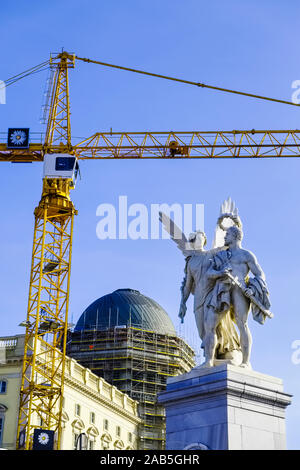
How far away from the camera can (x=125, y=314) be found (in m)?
96.2

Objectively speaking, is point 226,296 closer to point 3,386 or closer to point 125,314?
point 3,386

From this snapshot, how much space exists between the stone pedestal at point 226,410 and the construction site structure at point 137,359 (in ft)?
228

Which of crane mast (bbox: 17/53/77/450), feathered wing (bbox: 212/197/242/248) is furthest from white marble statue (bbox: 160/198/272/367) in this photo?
crane mast (bbox: 17/53/77/450)

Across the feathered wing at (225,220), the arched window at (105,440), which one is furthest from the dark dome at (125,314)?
the feathered wing at (225,220)

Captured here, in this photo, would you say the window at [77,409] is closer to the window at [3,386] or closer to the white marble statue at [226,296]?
the window at [3,386]

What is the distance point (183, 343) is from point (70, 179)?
102 feet

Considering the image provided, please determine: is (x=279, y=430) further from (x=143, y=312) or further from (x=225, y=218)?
(x=143, y=312)

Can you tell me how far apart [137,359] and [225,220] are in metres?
70.6

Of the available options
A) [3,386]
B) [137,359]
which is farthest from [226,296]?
[137,359]

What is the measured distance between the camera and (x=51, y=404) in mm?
67375

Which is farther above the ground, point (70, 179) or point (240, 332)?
point (70, 179)
